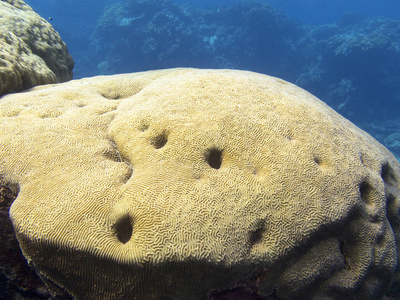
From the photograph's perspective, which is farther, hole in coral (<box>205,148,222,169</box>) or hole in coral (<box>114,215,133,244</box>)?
→ hole in coral (<box>205,148,222,169</box>)

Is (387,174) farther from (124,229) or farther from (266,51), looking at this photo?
(266,51)

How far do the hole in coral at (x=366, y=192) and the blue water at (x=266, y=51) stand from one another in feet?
64.7

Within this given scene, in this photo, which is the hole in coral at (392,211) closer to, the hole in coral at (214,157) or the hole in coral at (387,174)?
the hole in coral at (387,174)

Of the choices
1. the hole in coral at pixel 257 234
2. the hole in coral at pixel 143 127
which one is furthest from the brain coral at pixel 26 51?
the hole in coral at pixel 257 234

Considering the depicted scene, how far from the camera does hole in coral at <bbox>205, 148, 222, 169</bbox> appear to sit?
7.34 feet

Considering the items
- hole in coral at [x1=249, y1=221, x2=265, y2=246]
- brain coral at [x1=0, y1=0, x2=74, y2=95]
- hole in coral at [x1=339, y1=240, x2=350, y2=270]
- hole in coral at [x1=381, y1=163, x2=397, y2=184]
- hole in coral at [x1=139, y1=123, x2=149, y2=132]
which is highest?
hole in coral at [x1=381, y1=163, x2=397, y2=184]

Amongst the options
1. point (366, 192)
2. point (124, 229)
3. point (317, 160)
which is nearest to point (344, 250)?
point (366, 192)

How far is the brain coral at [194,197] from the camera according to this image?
63.3 inches

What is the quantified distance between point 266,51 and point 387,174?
26.4m

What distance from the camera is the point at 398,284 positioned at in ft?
9.30

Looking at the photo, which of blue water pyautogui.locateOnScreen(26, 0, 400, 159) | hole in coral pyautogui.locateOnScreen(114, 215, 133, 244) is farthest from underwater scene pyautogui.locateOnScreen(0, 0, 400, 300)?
blue water pyautogui.locateOnScreen(26, 0, 400, 159)

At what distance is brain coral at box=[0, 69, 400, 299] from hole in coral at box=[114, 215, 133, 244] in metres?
0.01

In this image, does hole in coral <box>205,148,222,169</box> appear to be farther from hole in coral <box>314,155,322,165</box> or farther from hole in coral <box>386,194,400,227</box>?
→ hole in coral <box>386,194,400,227</box>

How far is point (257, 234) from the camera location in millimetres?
1872
